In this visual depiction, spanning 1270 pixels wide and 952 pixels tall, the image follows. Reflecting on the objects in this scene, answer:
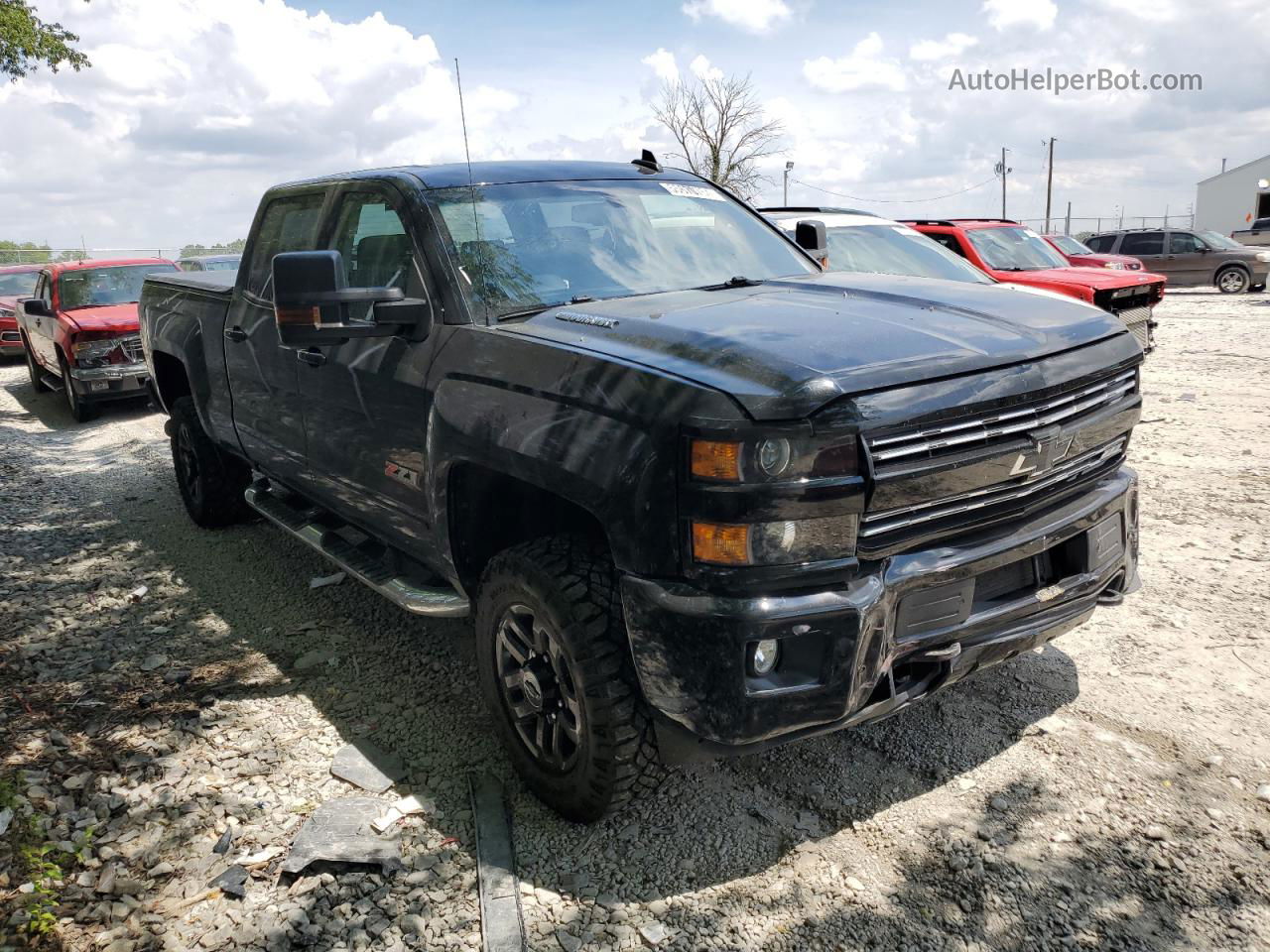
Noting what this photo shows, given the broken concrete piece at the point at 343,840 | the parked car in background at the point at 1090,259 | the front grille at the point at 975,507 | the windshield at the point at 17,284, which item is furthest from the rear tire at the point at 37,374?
the parked car in background at the point at 1090,259

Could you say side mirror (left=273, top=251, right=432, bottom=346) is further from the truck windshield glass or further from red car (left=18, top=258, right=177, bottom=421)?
red car (left=18, top=258, right=177, bottom=421)

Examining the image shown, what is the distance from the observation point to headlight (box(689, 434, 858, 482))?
2.47 metres

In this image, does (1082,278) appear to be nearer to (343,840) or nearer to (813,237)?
(813,237)

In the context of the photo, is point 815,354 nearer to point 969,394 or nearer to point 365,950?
point 969,394

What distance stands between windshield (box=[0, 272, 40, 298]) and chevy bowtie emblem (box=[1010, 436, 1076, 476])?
17.8m

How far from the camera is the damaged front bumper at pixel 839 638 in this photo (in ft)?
8.29

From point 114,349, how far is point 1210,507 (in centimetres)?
1023

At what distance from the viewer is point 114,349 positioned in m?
10.7

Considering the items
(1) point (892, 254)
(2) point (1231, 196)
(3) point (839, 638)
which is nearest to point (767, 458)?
(3) point (839, 638)

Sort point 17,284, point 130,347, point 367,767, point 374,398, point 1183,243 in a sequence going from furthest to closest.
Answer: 1. point 1183,243
2. point 17,284
3. point 130,347
4. point 374,398
5. point 367,767

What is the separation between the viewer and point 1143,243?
23.2m

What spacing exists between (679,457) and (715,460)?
0.10 meters

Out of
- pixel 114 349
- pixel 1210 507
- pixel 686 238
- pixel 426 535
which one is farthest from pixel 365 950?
pixel 114 349

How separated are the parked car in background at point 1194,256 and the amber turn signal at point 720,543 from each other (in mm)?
23657
